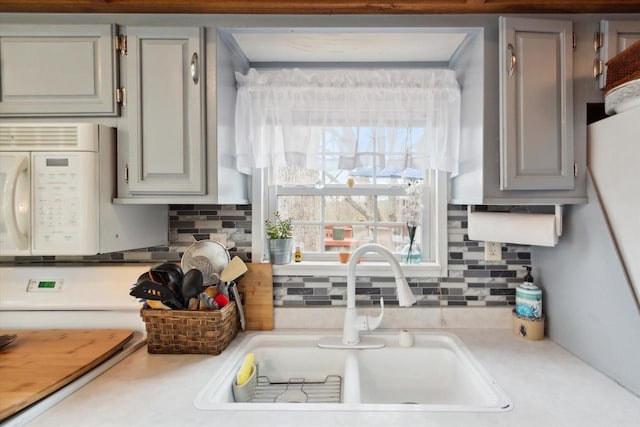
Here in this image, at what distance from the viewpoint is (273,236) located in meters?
1.56

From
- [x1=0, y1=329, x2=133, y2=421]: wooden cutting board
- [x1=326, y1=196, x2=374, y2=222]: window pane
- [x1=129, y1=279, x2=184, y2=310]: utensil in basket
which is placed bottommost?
[x1=0, y1=329, x2=133, y2=421]: wooden cutting board

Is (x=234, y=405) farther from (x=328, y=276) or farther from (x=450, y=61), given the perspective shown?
(x=450, y=61)

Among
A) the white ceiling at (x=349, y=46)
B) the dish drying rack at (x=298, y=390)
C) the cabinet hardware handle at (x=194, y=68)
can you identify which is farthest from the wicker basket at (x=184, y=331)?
the white ceiling at (x=349, y=46)

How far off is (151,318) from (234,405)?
1.67 ft

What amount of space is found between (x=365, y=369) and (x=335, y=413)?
1.51ft

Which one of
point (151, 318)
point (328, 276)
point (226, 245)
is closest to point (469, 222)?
point (328, 276)

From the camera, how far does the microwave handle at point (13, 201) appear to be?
3.74 ft

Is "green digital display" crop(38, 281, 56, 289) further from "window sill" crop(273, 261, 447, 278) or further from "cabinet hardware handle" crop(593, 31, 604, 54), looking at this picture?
"cabinet hardware handle" crop(593, 31, 604, 54)

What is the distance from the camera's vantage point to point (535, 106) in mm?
1175

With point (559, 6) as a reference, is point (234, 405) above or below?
below

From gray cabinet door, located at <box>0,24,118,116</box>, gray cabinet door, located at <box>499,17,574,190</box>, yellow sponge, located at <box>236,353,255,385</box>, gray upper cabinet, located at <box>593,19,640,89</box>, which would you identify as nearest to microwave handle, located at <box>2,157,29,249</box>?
gray cabinet door, located at <box>0,24,118,116</box>

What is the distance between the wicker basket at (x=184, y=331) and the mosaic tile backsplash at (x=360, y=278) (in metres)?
0.37

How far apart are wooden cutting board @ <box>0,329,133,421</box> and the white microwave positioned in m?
0.35

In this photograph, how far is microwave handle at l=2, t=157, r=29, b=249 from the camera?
3.74ft
